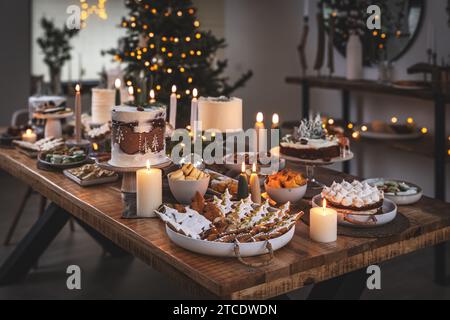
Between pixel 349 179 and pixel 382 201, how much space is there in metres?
0.54

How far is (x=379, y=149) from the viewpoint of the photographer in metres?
4.43

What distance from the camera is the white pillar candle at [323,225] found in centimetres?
170

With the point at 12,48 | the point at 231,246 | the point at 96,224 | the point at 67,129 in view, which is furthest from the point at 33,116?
the point at 12,48

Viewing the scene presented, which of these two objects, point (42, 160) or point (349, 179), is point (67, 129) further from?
point (349, 179)

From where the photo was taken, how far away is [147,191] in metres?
1.91

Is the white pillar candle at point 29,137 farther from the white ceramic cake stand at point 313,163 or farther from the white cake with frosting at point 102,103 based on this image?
the white ceramic cake stand at point 313,163

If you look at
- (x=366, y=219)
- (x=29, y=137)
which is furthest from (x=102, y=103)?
(x=366, y=219)

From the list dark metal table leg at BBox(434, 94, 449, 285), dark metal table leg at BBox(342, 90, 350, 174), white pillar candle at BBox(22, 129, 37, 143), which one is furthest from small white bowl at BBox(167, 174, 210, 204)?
dark metal table leg at BBox(342, 90, 350, 174)

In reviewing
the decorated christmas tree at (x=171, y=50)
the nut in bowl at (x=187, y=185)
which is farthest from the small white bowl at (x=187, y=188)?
the decorated christmas tree at (x=171, y=50)

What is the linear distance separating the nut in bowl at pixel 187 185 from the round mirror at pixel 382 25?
8.22 feet

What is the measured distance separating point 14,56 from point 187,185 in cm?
395

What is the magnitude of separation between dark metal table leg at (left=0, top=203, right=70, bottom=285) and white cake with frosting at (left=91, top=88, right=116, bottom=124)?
49 centimetres

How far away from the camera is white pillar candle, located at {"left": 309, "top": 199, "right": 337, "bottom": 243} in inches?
66.8

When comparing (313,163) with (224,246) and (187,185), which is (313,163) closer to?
(187,185)
